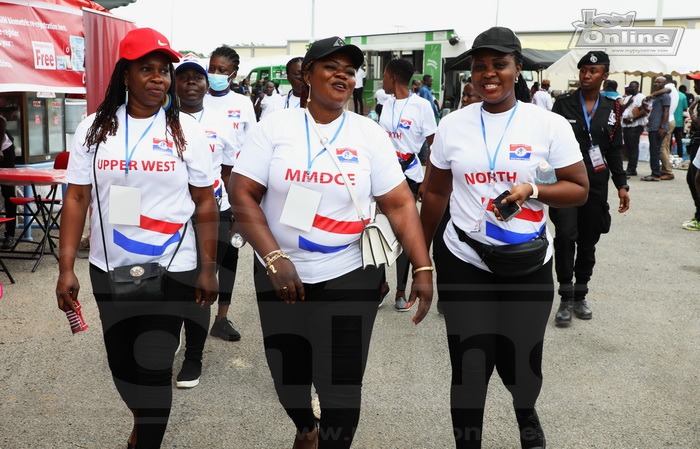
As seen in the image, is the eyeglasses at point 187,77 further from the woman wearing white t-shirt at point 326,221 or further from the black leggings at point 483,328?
the black leggings at point 483,328

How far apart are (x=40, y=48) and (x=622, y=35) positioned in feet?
57.1

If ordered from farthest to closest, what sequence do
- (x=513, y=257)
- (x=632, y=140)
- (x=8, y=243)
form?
(x=632, y=140), (x=8, y=243), (x=513, y=257)

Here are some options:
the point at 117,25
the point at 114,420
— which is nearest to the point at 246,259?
the point at 117,25

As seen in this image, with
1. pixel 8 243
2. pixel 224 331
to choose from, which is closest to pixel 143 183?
pixel 224 331

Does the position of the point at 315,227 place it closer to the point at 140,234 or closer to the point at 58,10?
the point at 140,234

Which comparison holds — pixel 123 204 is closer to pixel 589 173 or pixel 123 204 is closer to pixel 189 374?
pixel 189 374

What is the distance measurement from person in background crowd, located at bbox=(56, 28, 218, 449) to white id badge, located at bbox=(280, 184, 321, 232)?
0.51 meters

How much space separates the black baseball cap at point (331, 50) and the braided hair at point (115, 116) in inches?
25.1

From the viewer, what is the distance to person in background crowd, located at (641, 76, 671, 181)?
46.9 feet

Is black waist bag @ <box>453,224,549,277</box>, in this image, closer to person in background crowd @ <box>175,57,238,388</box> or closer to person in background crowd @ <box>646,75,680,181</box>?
person in background crowd @ <box>175,57,238,388</box>

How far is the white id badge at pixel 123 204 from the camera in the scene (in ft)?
9.57

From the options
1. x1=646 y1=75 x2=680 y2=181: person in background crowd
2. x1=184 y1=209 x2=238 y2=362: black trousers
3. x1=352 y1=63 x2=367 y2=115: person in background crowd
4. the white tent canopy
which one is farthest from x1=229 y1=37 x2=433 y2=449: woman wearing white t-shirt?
x1=352 y1=63 x2=367 y2=115: person in background crowd

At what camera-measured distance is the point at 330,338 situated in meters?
2.86

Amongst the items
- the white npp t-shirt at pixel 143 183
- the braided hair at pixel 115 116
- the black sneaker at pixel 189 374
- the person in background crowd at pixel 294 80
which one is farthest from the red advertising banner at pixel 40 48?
the white npp t-shirt at pixel 143 183
